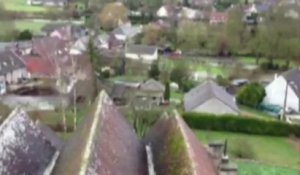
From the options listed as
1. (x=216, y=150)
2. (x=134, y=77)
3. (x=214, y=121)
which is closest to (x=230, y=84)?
(x=134, y=77)

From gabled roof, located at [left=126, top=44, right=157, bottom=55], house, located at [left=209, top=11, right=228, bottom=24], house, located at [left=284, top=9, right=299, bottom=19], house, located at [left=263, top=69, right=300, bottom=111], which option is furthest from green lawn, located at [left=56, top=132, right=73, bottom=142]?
house, located at [left=209, top=11, right=228, bottom=24]

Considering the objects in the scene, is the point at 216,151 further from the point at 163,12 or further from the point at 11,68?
the point at 163,12

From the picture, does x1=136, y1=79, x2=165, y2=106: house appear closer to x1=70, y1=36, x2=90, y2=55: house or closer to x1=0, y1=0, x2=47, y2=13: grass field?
x1=70, y1=36, x2=90, y2=55: house

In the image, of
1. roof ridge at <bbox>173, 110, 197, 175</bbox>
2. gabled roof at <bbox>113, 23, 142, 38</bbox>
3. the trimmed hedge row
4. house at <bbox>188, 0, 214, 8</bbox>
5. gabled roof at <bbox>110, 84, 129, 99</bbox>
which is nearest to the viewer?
roof ridge at <bbox>173, 110, 197, 175</bbox>

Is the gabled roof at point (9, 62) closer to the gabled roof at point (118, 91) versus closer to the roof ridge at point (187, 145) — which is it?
the gabled roof at point (118, 91)

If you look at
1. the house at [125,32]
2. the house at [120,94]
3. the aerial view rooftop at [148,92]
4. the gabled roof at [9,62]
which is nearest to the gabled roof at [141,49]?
the aerial view rooftop at [148,92]

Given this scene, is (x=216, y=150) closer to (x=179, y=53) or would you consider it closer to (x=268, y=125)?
(x=268, y=125)

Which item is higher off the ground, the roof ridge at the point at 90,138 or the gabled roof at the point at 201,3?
the roof ridge at the point at 90,138
